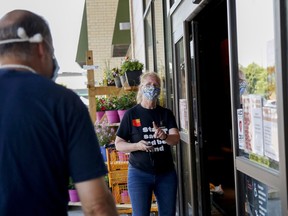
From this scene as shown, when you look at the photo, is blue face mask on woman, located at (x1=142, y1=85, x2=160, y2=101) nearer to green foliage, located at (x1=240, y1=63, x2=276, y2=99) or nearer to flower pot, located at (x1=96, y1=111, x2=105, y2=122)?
green foliage, located at (x1=240, y1=63, x2=276, y2=99)

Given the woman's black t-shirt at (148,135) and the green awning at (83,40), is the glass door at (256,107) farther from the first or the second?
the green awning at (83,40)

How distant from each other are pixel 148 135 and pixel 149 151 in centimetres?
14

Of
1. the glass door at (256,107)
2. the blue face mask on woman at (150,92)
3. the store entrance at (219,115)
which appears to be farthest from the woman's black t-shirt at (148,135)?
the store entrance at (219,115)

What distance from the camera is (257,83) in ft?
6.45

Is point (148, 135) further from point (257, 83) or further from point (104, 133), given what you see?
point (104, 133)

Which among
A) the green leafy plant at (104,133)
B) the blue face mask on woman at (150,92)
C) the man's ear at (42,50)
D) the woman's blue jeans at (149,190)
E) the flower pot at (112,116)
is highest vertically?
the man's ear at (42,50)

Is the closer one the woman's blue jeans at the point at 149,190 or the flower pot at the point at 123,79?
the woman's blue jeans at the point at 149,190

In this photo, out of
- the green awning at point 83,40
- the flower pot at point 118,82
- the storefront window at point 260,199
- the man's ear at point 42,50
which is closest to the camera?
the man's ear at point 42,50

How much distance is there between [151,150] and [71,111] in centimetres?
188

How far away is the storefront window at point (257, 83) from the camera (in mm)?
1781

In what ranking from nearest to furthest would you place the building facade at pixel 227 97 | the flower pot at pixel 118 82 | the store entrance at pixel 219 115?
1. the building facade at pixel 227 97
2. the store entrance at pixel 219 115
3. the flower pot at pixel 118 82

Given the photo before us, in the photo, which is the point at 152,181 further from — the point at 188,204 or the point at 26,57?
the point at 26,57

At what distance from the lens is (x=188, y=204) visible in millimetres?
4238

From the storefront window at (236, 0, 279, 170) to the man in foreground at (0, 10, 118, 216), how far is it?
2.81 feet
